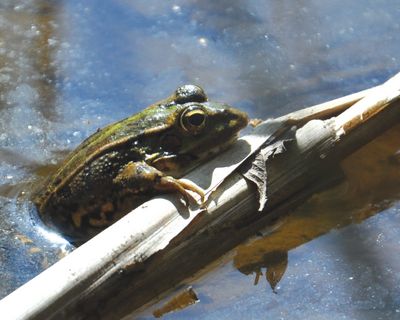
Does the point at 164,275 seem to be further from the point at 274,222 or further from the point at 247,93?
the point at 247,93

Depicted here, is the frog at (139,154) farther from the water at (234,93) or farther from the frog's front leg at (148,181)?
the water at (234,93)

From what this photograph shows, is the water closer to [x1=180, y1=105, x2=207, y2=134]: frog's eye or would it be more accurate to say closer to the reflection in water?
the reflection in water

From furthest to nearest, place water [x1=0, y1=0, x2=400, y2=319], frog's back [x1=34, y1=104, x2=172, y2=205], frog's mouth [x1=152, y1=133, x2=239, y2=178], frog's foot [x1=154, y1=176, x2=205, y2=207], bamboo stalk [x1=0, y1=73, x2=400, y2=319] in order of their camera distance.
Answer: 1. frog's back [x1=34, y1=104, x2=172, y2=205]
2. frog's mouth [x1=152, y1=133, x2=239, y2=178]
3. water [x1=0, y1=0, x2=400, y2=319]
4. frog's foot [x1=154, y1=176, x2=205, y2=207]
5. bamboo stalk [x1=0, y1=73, x2=400, y2=319]

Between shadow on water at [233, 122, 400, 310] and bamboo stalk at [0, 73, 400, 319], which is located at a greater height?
bamboo stalk at [0, 73, 400, 319]

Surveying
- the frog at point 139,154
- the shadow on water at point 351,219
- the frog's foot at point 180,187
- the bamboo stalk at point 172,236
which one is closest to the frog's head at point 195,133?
the frog at point 139,154

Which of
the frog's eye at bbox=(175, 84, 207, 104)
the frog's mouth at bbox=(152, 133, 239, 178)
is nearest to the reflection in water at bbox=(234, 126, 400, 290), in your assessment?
the frog's mouth at bbox=(152, 133, 239, 178)

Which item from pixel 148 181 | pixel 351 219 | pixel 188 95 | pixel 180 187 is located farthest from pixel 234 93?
pixel 180 187

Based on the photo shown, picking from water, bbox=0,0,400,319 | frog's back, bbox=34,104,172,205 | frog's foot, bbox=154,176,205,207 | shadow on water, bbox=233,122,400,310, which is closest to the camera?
frog's foot, bbox=154,176,205,207
